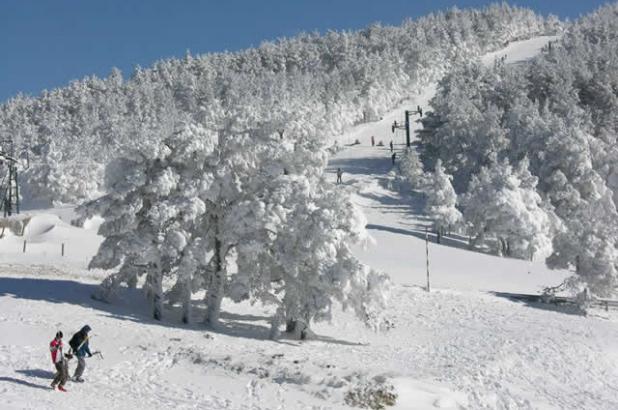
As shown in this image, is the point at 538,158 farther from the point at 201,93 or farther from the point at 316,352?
the point at 201,93

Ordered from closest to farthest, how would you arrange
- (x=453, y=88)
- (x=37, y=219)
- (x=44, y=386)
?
(x=44, y=386), (x=37, y=219), (x=453, y=88)

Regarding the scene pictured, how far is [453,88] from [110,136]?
71.3 meters

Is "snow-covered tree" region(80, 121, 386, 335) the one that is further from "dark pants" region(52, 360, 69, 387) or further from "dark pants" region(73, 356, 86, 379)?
"dark pants" region(52, 360, 69, 387)

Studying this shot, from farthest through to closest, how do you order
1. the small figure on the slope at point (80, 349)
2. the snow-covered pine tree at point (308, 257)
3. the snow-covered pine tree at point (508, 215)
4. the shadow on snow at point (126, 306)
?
the snow-covered pine tree at point (508, 215), the shadow on snow at point (126, 306), the snow-covered pine tree at point (308, 257), the small figure on the slope at point (80, 349)

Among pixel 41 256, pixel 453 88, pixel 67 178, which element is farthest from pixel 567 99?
pixel 41 256

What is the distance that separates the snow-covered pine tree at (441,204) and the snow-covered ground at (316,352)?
15.5 metres

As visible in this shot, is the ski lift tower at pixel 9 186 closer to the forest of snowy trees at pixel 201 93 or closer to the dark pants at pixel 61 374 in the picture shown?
the forest of snowy trees at pixel 201 93

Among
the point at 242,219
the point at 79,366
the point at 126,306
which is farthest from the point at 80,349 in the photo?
the point at 126,306

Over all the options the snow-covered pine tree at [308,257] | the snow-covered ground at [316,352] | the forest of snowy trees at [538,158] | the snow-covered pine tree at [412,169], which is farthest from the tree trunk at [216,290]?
the snow-covered pine tree at [412,169]

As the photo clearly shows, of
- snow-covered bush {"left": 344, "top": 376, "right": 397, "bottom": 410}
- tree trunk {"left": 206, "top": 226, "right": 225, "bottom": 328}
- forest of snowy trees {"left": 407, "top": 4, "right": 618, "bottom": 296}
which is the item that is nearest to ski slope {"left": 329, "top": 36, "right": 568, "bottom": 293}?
forest of snowy trees {"left": 407, "top": 4, "right": 618, "bottom": 296}

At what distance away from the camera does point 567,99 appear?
88688 millimetres

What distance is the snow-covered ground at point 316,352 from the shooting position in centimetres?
1973

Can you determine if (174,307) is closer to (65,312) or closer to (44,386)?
(65,312)

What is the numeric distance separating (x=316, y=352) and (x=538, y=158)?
54.5 meters
